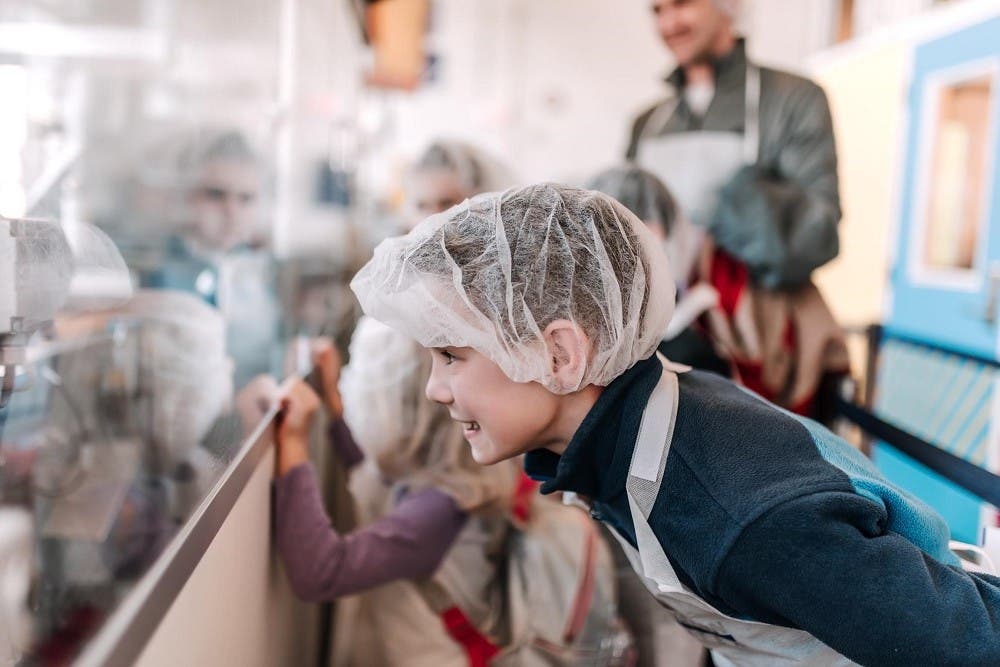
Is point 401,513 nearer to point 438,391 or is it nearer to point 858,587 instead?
point 438,391

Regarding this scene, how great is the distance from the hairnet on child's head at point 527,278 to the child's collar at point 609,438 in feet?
0.08

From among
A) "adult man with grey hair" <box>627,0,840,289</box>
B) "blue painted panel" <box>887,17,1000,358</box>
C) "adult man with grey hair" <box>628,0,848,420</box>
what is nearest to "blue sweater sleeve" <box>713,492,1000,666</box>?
"adult man with grey hair" <box>628,0,848,420</box>

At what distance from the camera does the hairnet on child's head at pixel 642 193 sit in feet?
4.87

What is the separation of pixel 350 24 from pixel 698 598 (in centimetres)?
253

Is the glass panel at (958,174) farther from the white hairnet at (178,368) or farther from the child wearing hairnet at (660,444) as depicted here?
the white hairnet at (178,368)

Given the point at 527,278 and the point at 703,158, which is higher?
the point at 703,158

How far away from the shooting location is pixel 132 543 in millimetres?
783

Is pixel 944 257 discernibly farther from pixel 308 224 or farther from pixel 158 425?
pixel 158 425

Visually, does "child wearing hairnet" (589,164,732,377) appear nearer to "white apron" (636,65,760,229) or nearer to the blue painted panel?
"white apron" (636,65,760,229)

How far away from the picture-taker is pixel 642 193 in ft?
4.88

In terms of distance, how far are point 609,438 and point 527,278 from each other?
0.57 ft

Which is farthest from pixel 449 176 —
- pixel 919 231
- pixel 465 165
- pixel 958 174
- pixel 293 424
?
pixel 919 231

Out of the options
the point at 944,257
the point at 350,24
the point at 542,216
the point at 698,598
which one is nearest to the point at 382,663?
the point at 698,598

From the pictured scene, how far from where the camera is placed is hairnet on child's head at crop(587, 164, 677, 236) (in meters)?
1.48
